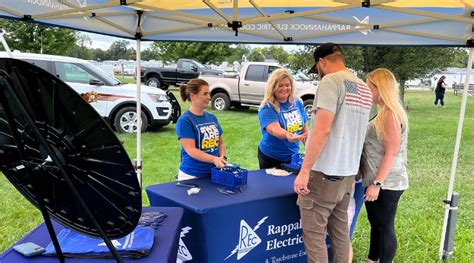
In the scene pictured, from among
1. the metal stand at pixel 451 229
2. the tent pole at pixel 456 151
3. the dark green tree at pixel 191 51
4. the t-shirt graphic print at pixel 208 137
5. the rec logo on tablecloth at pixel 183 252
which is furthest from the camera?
the dark green tree at pixel 191 51

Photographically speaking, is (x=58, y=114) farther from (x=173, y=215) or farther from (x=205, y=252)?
(x=205, y=252)

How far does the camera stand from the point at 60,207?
1.43 meters

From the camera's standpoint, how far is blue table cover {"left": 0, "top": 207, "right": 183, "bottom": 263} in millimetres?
1590

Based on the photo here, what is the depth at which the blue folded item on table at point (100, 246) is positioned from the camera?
1616mm

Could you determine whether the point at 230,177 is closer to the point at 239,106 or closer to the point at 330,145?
the point at 330,145

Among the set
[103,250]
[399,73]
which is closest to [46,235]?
[103,250]

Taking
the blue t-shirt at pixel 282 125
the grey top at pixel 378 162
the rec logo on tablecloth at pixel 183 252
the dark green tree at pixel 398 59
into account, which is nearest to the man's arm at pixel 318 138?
the grey top at pixel 378 162

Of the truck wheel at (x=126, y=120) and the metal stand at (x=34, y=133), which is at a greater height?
Answer: the metal stand at (x=34, y=133)

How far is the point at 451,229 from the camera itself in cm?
354

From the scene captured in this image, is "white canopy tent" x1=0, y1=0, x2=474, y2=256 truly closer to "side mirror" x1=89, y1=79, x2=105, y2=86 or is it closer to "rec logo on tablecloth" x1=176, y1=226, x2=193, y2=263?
"rec logo on tablecloth" x1=176, y1=226, x2=193, y2=263

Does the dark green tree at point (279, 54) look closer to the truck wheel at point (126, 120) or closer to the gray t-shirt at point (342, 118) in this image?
the truck wheel at point (126, 120)

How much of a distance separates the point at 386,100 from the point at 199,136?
53.8 inches

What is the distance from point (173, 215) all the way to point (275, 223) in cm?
95

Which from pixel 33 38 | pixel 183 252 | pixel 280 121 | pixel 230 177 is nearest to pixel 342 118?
pixel 230 177
